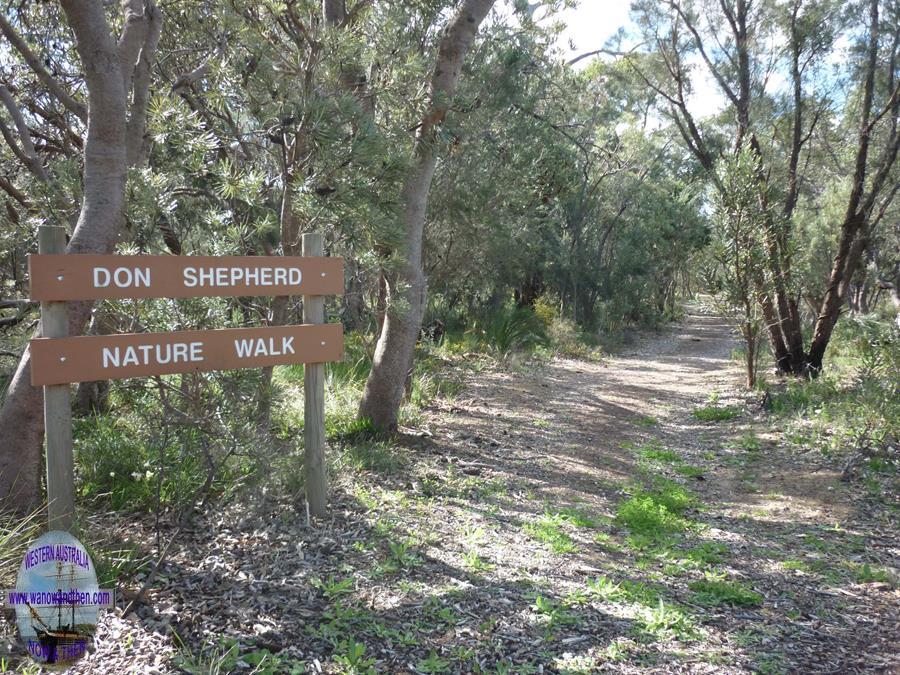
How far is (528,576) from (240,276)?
2.56 meters

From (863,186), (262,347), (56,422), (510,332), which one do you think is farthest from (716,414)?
(56,422)

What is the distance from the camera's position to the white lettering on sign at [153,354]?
11.7ft

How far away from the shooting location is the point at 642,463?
7418 mm

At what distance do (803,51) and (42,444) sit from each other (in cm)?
1190

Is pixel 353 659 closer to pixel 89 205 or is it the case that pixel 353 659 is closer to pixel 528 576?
pixel 528 576

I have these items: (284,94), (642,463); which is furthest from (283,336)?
(642,463)

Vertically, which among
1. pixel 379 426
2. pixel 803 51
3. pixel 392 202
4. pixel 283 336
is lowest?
pixel 379 426

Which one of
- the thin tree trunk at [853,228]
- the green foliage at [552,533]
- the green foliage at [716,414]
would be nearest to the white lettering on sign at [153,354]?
the green foliage at [552,533]

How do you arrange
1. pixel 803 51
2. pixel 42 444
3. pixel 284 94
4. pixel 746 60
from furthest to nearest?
1. pixel 746 60
2. pixel 803 51
3. pixel 284 94
4. pixel 42 444

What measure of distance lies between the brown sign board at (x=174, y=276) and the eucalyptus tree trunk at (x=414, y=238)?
192 centimetres

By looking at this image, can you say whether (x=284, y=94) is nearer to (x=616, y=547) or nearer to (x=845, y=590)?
(x=616, y=547)

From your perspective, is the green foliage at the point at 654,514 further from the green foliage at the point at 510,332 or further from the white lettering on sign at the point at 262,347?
the green foliage at the point at 510,332

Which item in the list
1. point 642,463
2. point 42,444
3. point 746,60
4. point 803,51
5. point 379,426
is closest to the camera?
point 42,444

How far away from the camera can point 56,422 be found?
3463mm
